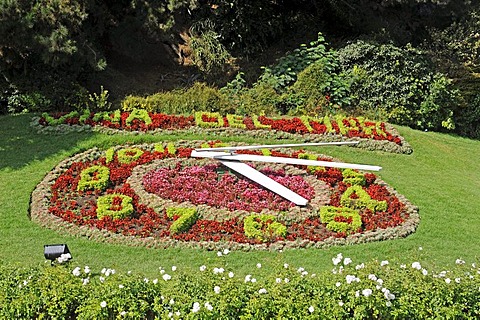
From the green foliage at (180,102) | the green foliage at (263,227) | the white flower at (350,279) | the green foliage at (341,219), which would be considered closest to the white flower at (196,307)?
the white flower at (350,279)

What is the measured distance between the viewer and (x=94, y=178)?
8953 mm

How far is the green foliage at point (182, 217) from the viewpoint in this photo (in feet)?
25.0

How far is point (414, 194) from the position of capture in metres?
9.40

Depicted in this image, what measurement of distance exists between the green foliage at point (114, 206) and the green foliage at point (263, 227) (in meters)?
1.67

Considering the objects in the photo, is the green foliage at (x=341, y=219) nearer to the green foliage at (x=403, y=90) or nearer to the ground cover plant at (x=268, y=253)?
the ground cover plant at (x=268, y=253)

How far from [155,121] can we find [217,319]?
21.5 feet

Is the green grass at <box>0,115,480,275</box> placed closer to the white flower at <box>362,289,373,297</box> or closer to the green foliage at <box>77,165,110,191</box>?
the green foliage at <box>77,165,110,191</box>

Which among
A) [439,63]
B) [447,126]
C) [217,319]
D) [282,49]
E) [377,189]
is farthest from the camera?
[282,49]

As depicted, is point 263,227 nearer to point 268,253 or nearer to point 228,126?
point 268,253

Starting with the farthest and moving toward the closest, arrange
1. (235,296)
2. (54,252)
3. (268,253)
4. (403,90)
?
(403,90) → (268,253) → (54,252) → (235,296)

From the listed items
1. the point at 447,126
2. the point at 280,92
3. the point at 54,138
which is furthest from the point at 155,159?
the point at 447,126

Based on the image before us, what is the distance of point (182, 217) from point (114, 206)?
1044mm

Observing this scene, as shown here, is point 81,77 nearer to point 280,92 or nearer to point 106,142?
point 106,142

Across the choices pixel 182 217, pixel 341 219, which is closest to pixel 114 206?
pixel 182 217
